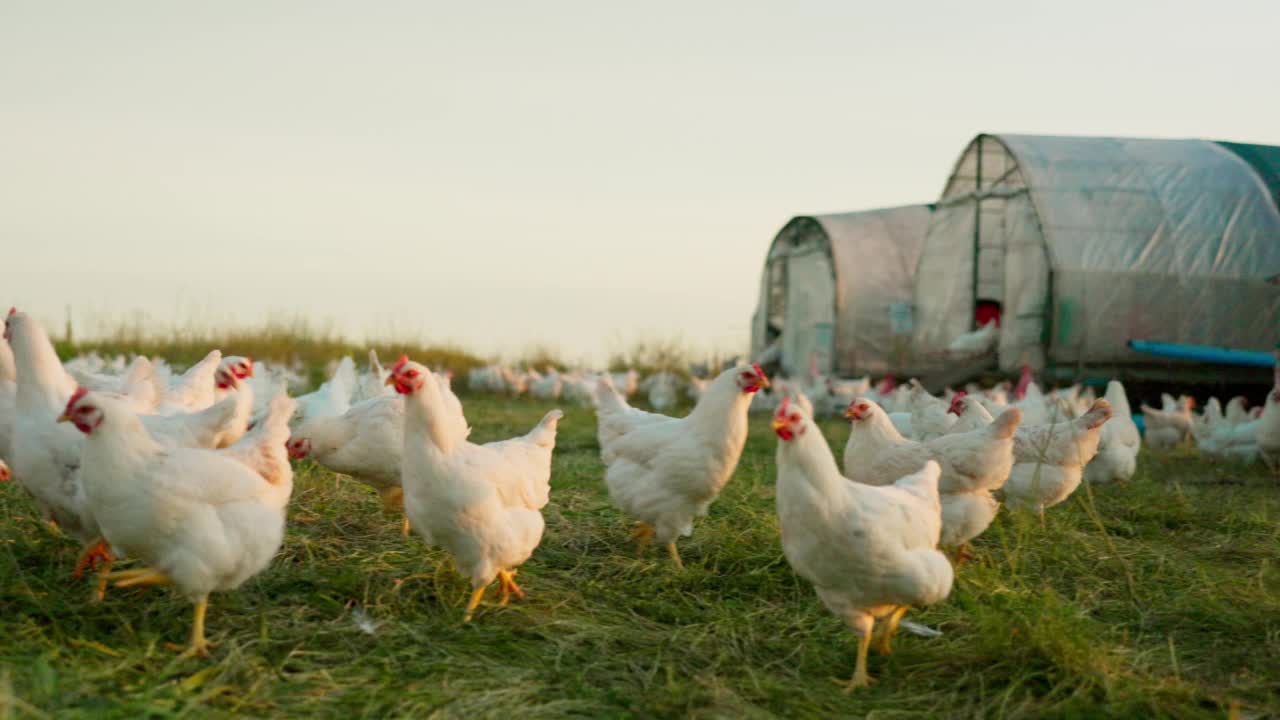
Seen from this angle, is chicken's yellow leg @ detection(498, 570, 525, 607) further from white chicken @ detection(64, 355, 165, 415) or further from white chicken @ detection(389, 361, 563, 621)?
white chicken @ detection(64, 355, 165, 415)

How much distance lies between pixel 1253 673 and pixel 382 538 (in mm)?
3948

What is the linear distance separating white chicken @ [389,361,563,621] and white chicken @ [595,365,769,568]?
99 centimetres

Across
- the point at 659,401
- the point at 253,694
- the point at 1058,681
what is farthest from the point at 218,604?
the point at 659,401

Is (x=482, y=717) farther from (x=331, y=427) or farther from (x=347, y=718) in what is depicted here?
(x=331, y=427)

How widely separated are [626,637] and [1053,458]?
11.0ft

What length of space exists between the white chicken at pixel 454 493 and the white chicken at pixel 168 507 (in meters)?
0.67

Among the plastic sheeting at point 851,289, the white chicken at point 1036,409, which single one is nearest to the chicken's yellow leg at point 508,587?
the white chicken at point 1036,409

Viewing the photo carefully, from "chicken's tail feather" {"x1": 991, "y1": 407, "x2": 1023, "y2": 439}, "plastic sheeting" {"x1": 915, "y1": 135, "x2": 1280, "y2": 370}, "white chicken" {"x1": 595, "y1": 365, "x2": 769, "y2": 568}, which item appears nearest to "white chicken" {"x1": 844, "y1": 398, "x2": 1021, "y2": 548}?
"chicken's tail feather" {"x1": 991, "y1": 407, "x2": 1023, "y2": 439}

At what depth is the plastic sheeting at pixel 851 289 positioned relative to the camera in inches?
827

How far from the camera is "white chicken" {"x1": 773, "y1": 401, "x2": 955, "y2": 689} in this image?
3.48 m

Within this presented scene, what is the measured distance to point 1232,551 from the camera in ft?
18.6

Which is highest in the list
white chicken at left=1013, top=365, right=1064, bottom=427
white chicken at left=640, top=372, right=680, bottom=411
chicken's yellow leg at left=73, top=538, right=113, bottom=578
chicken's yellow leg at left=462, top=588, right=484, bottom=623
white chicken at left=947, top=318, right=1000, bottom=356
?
chicken's yellow leg at left=73, top=538, right=113, bottom=578

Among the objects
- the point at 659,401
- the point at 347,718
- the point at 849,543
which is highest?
the point at 849,543

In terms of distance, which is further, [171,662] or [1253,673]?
[1253,673]
